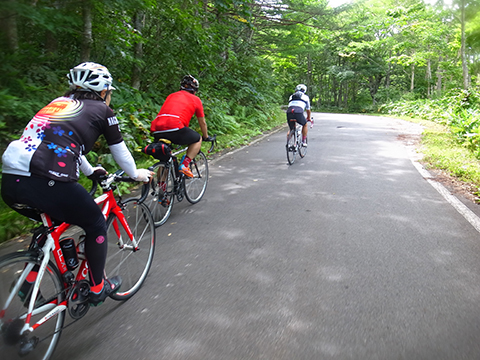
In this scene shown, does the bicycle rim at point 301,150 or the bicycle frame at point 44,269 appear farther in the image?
the bicycle rim at point 301,150

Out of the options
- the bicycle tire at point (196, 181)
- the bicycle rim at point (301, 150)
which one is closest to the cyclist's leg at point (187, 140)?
the bicycle tire at point (196, 181)

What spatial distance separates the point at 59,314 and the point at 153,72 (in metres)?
9.39

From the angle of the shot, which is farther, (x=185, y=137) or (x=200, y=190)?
(x=200, y=190)

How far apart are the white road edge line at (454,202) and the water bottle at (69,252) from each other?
5.13 m

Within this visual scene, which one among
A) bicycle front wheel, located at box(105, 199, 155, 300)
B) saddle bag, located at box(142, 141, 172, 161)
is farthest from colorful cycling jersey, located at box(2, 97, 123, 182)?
saddle bag, located at box(142, 141, 172, 161)

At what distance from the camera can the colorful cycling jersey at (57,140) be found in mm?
2264

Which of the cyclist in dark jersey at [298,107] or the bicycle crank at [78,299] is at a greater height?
the cyclist in dark jersey at [298,107]

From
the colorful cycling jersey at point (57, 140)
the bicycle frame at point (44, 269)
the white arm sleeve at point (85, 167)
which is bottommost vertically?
the bicycle frame at point (44, 269)

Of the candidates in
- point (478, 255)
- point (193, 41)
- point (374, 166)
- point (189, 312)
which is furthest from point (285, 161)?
point (189, 312)

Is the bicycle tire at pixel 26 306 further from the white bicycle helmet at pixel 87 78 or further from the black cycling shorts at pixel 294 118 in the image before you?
the black cycling shorts at pixel 294 118

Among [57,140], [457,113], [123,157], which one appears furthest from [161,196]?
[457,113]

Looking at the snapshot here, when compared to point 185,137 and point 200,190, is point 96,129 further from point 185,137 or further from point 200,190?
point 200,190

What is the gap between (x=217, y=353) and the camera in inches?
103

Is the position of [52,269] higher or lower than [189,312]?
higher
